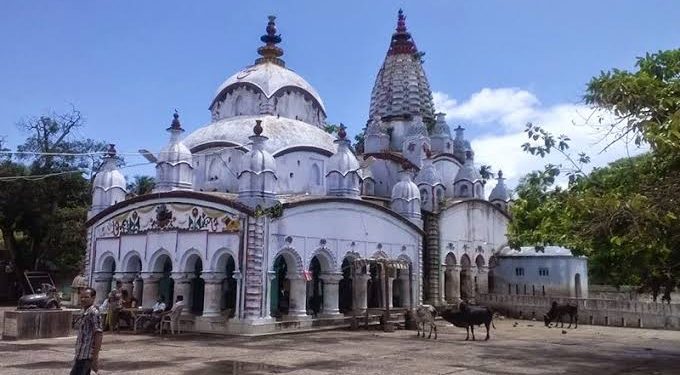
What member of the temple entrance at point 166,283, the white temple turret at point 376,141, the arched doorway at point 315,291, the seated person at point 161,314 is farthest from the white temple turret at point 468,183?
the seated person at point 161,314

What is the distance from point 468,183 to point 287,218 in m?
14.2

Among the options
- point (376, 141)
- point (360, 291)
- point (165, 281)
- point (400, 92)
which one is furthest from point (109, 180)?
point (400, 92)

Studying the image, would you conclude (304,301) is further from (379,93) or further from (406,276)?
(379,93)

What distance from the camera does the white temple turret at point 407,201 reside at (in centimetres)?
2647

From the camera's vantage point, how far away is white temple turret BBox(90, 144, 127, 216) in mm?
24562

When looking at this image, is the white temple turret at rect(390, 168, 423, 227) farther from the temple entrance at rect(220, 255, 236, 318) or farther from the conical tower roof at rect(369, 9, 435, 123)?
the conical tower roof at rect(369, 9, 435, 123)

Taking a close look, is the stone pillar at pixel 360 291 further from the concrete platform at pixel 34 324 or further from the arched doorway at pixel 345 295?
the concrete platform at pixel 34 324

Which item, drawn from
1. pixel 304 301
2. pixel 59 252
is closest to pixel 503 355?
pixel 304 301

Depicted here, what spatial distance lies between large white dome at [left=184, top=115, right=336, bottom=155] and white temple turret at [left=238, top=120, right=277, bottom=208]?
176 inches

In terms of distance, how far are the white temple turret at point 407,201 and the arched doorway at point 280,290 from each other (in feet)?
20.2

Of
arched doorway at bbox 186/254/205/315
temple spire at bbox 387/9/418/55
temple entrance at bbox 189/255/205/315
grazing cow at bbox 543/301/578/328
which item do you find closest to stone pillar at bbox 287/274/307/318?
arched doorway at bbox 186/254/205/315

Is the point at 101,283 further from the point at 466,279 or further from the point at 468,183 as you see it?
the point at 468,183

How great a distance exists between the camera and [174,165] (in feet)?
73.0

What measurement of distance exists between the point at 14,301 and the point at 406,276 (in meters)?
22.4
